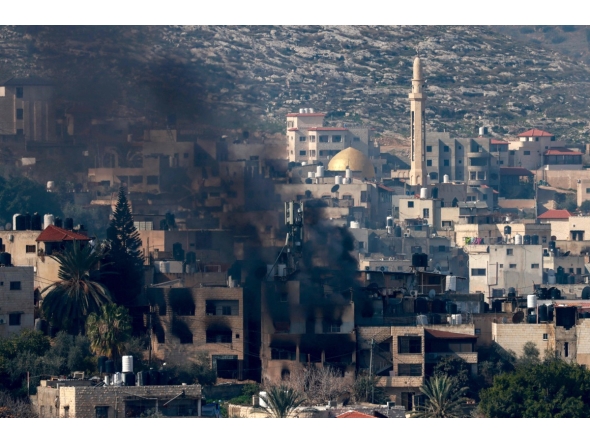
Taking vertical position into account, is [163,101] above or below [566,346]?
above

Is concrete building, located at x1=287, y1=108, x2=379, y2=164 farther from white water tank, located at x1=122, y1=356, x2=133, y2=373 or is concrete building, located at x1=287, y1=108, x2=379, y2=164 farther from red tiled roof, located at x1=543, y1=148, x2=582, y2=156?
white water tank, located at x1=122, y1=356, x2=133, y2=373

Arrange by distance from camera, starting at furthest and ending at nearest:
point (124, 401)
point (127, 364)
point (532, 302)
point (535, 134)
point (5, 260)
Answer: point (535, 134), point (532, 302), point (5, 260), point (127, 364), point (124, 401)

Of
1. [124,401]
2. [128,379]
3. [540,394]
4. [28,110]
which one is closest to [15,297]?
[128,379]

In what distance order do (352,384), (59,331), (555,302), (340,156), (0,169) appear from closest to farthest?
1. (352,384)
2. (59,331)
3. (555,302)
4. (0,169)
5. (340,156)

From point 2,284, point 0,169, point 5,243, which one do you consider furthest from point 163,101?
point 2,284

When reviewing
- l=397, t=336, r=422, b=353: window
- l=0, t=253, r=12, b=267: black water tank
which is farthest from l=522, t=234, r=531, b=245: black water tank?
l=397, t=336, r=422, b=353: window

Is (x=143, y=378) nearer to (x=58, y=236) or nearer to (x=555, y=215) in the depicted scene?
(x=58, y=236)

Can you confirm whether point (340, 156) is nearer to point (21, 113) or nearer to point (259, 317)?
point (21, 113)
